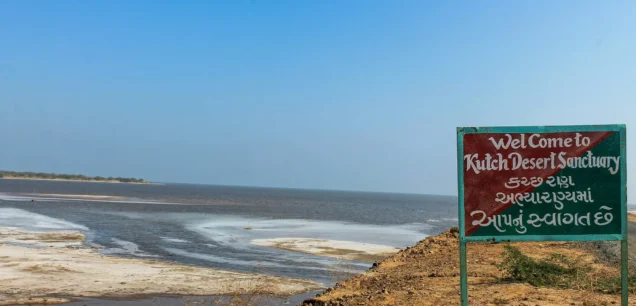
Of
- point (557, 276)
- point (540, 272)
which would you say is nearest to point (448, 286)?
point (540, 272)

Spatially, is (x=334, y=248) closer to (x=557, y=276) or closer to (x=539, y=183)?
(x=557, y=276)

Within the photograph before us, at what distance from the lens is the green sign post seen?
612cm

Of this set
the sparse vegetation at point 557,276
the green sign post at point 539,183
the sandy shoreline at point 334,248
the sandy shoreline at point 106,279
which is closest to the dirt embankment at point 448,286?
the sparse vegetation at point 557,276

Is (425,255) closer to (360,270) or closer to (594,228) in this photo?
(360,270)

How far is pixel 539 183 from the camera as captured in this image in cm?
613

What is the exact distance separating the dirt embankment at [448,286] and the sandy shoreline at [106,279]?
284cm

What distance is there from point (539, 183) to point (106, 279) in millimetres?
12075

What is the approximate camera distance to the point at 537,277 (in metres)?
9.94

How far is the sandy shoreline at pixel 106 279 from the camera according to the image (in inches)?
500

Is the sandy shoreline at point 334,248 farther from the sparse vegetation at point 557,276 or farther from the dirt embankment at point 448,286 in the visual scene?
the sparse vegetation at point 557,276

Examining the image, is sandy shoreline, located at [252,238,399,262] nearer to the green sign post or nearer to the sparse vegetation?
the sparse vegetation

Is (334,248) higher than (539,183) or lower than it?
lower

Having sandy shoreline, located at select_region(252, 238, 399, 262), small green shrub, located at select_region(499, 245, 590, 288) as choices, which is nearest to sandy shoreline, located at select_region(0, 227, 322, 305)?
small green shrub, located at select_region(499, 245, 590, 288)

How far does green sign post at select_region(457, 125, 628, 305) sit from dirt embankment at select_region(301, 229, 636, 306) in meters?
2.36
